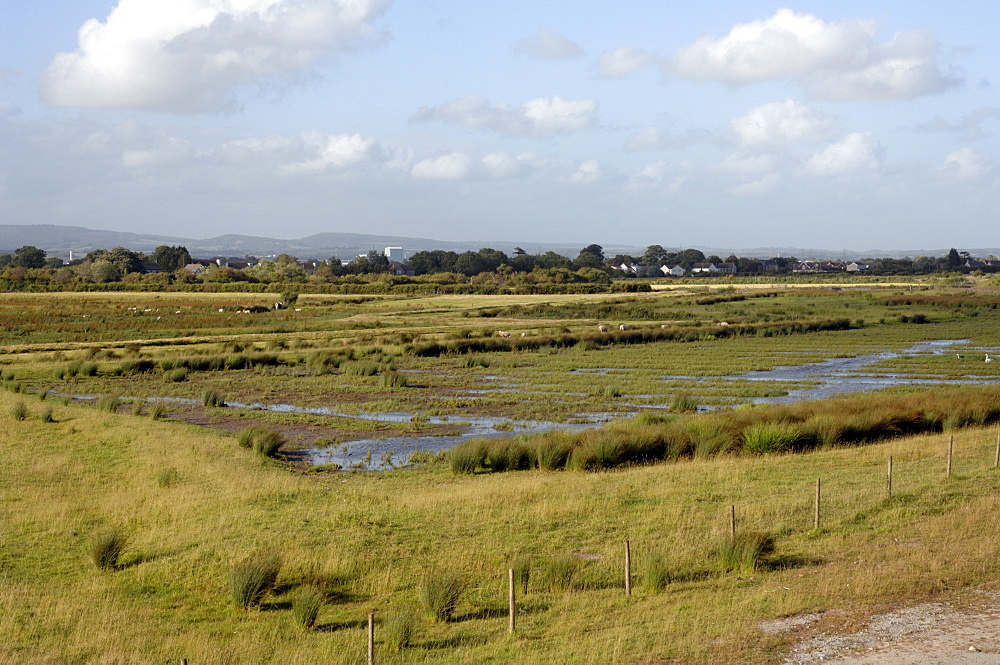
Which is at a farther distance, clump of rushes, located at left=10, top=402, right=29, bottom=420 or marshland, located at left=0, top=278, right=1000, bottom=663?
clump of rushes, located at left=10, top=402, right=29, bottom=420

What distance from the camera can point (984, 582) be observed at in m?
12.6

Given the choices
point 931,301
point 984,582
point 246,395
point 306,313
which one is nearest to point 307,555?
point 984,582

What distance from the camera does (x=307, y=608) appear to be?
12.3 metres

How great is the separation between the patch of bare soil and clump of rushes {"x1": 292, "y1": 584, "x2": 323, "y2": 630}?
5629 mm

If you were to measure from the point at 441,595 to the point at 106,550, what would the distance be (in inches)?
242

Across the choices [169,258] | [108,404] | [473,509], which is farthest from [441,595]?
[169,258]

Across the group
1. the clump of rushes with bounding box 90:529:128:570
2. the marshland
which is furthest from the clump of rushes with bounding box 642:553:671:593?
the clump of rushes with bounding box 90:529:128:570

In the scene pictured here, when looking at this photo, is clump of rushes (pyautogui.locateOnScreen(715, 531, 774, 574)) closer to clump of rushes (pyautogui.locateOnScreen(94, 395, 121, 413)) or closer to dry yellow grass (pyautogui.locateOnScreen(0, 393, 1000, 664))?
dry yellow grass (pyautogui.locateOnScreen(0, 393, 1000, 664))

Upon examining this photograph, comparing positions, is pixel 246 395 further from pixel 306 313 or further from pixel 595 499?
pixel 306 313

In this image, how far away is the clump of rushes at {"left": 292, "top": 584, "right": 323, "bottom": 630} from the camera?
40.2ft

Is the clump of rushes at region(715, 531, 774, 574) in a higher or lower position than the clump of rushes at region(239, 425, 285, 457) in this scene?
higher

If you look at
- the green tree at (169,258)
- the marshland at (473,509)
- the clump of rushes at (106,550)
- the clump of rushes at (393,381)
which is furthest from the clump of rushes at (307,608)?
the green tree at (169,258)

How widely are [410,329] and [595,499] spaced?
2095 inches

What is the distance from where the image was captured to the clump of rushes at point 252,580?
13.2 m
